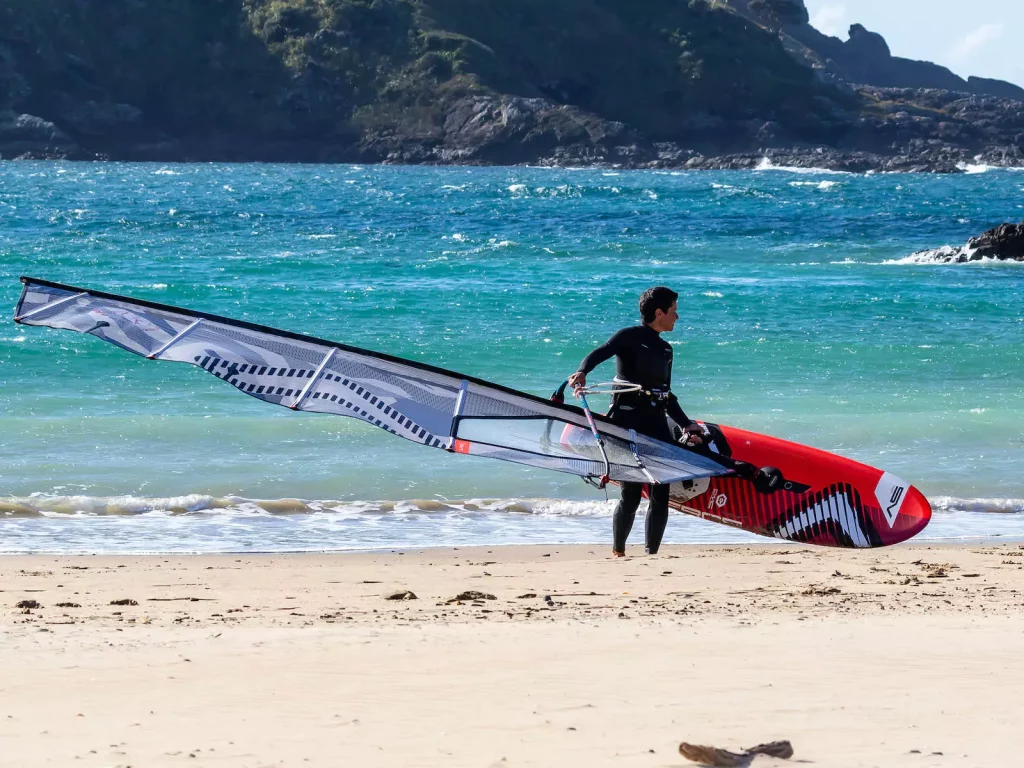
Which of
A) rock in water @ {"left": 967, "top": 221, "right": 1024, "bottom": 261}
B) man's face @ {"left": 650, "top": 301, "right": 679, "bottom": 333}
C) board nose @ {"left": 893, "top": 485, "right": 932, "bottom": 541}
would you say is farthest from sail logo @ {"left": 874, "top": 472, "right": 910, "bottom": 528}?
rock in water @ {"left": 967, "top": 221, "right": 1024, "bottom": 261}

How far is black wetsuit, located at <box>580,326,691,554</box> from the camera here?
6.75 meters

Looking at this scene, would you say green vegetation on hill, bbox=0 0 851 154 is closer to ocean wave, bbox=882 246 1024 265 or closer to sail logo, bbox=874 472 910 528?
ocean wave, bbox=882 246 1024 265

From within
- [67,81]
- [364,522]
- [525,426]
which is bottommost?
[364,522]

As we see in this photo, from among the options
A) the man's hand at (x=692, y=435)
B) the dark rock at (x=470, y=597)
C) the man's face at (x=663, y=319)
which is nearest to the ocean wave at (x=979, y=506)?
the man's hand at (x=692, y=435)

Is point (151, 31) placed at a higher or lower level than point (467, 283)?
higher

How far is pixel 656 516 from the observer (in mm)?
7203

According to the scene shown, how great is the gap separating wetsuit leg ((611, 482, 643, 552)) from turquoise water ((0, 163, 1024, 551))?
47.1 inches

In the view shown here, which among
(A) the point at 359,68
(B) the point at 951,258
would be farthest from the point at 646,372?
(A) the point at 359,68

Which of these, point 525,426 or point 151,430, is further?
point 151,430

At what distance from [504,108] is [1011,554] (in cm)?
11807

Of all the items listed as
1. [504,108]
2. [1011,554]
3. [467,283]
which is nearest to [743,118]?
[504,108]

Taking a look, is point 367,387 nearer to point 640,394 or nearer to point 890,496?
point 640,394

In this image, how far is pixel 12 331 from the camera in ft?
56.9

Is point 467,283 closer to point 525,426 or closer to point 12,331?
point 12,331
